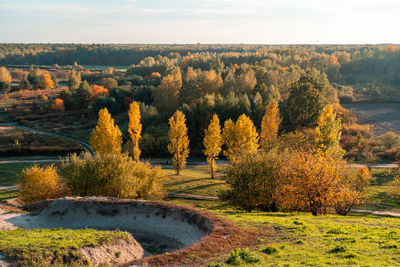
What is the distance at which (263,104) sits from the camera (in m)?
96.1

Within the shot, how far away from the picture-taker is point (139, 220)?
1353 inches

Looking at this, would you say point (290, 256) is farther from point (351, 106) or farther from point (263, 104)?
point (351, 106)

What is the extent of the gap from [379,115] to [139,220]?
122 meters

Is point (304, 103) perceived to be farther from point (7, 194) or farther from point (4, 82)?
point (4, 82)

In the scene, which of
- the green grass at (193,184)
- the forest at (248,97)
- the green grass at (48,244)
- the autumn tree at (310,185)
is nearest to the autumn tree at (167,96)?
the forest at (248,97)

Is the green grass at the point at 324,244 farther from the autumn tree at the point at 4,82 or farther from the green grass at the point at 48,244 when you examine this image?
the autumn tree at the point at 4,82

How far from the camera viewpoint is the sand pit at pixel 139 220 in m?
29.2

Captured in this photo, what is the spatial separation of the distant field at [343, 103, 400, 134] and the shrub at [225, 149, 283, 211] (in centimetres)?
8248

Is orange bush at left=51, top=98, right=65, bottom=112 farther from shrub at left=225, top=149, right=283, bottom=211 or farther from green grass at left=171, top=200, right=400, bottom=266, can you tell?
green grass at left=171, top=200, right=400, bottom=266

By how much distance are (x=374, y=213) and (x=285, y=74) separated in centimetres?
8048

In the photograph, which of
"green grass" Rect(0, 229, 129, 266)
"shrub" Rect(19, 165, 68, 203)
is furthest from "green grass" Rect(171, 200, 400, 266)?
"shrub" Rect(19, 165, 68, 203)

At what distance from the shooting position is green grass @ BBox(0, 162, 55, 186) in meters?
63.3

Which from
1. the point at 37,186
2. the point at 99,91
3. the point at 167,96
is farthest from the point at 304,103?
the point at 99,91

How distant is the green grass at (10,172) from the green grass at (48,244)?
3995 centimetres
